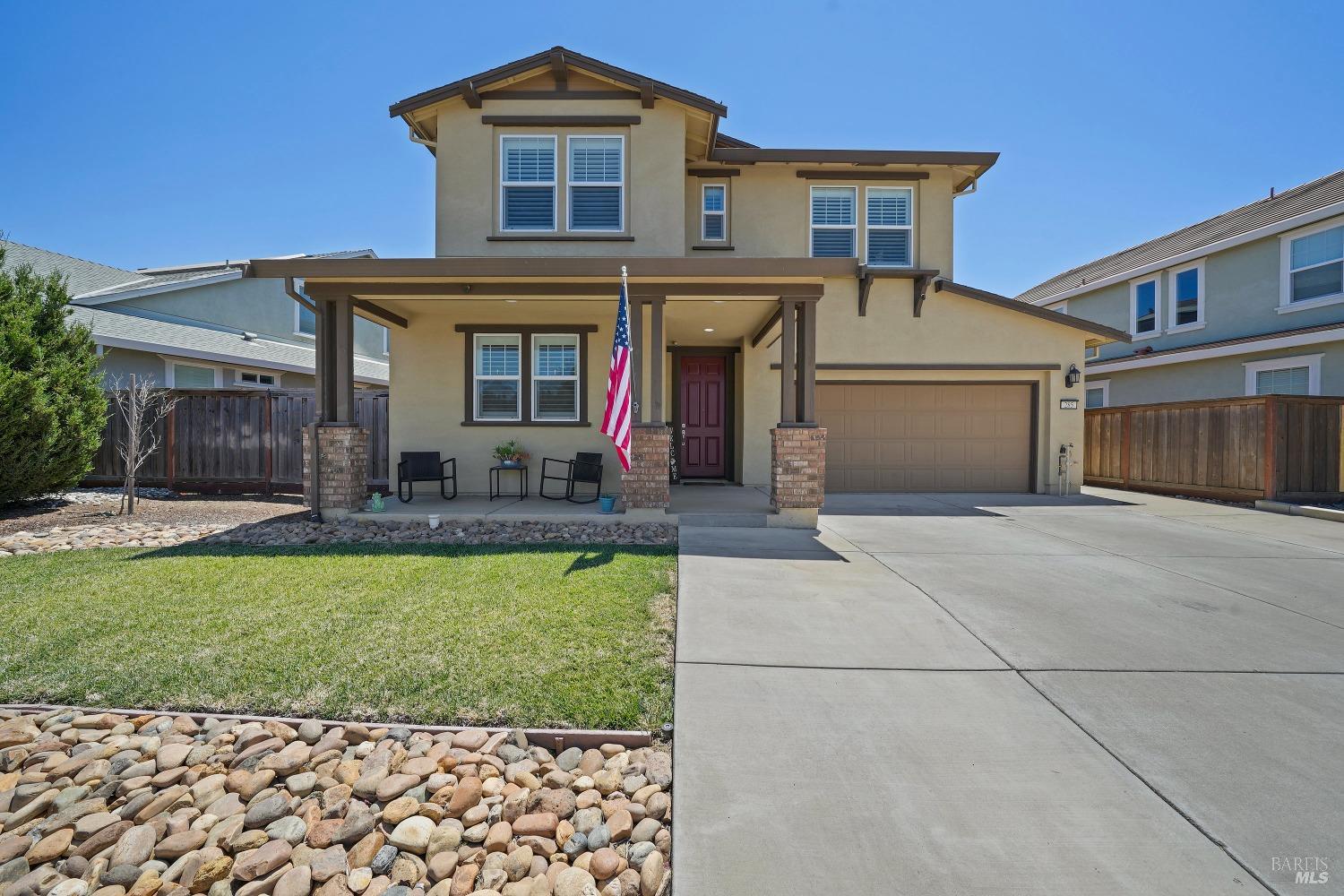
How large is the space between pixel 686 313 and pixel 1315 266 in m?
13.8

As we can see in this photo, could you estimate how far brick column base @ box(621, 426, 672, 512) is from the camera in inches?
301

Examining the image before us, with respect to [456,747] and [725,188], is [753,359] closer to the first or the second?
[725,188]

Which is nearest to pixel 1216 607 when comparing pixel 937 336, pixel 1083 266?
pixel 937 336

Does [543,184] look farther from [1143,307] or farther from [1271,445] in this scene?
[1143,307]

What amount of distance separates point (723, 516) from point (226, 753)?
5754 mm

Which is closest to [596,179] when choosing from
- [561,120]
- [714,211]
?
[561,120]

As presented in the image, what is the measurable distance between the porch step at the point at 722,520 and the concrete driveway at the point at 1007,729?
1.88m

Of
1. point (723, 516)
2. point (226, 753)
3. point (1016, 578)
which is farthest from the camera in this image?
point (723, 516)

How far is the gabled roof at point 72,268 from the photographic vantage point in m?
14.7

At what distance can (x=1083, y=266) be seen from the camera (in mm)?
20844

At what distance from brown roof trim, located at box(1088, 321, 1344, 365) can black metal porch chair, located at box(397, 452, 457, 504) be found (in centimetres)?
1678

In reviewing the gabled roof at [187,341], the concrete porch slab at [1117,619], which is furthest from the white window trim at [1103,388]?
the gabled roof at [187,341]

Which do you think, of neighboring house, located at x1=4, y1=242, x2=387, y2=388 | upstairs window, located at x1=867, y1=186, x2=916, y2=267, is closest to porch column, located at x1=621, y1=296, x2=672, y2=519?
upstairs window, located at x1=867, y1=186, x2=916, y2=267

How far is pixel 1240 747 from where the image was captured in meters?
2.69
